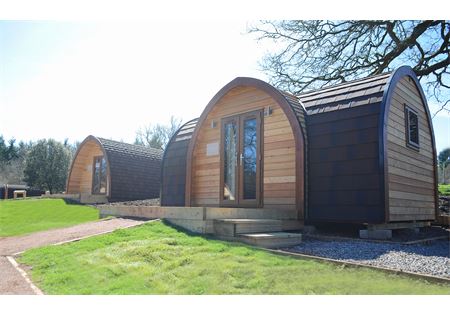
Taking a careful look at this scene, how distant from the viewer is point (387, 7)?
17.7 ft

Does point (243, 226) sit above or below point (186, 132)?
below

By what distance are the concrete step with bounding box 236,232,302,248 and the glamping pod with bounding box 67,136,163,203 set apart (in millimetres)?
12307

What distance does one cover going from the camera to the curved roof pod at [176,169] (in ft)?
32.7

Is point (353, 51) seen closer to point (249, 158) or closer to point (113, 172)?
point (249, 158)

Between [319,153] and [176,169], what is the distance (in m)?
4.55

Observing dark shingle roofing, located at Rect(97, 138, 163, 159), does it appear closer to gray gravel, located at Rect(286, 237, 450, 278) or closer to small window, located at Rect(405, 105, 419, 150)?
small window, located at Rect(405, 105, 419, 150)

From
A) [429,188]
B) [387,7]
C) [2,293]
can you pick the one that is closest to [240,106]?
[387,7]

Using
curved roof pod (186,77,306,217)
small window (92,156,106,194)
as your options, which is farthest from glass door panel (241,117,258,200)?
small window (92,156,106,194)

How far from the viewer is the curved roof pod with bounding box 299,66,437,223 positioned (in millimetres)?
6327

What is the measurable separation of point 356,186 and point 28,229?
741 centimetres

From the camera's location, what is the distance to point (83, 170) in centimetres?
1936

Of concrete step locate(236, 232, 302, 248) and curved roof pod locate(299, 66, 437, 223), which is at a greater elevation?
curved roof pod locate(299, 66, 437, 223)

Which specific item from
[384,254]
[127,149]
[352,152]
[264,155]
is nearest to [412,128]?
[352,152]
